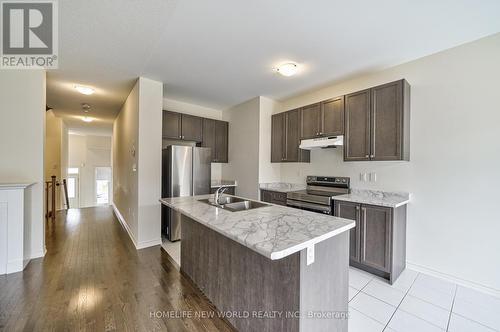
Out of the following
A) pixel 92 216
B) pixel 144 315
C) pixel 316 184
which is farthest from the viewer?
pixel 92 216

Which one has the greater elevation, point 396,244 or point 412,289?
point 396,244

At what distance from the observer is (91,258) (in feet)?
9.43

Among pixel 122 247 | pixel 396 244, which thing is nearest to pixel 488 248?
pixel 396 244

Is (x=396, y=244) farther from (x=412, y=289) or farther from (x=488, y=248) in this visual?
(x=488, y=248)

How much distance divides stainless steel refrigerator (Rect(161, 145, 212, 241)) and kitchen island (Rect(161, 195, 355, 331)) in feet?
5.88

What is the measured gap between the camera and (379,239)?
2.39 meters

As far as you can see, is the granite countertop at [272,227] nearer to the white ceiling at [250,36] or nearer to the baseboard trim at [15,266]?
the white ceiling at [250,36]

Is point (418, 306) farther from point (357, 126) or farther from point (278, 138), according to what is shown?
point (278, 138)

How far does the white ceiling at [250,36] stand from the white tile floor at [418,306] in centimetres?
277

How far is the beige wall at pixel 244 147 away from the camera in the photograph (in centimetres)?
416

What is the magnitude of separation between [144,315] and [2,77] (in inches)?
143

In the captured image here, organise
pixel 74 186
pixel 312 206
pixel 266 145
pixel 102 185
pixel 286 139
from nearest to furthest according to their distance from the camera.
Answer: pixel 312 206, pixel 286 139, pixel 266 145, pixel 74 186, pixel 102 185

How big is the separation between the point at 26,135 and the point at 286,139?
13.2ft

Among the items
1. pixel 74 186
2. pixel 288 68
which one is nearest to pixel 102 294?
pixel 288 68
